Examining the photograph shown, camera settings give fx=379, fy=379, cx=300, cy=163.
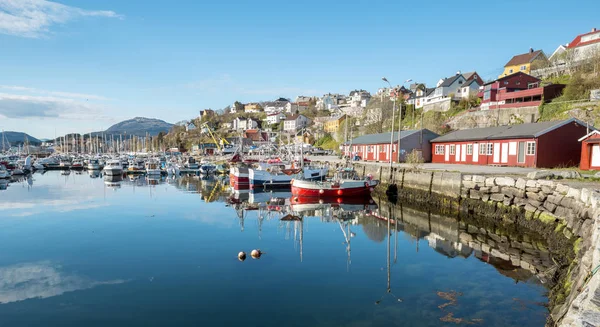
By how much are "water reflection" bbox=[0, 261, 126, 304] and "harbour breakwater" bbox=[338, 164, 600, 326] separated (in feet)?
40.3

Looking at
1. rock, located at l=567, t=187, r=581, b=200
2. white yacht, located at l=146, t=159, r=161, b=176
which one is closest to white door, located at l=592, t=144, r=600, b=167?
rock, located at l=567, t=187, r=581, b=200

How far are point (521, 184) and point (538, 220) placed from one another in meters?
2.37

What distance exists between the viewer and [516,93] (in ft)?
171

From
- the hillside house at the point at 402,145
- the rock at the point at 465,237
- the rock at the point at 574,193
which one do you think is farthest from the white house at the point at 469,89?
the rock at the point at 574,193

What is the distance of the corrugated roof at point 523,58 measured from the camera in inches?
3009

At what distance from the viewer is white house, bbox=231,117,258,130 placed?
468ft

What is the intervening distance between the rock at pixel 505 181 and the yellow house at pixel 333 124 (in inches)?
2965

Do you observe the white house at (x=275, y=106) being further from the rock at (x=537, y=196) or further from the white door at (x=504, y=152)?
the rock at (x=537, y=196)

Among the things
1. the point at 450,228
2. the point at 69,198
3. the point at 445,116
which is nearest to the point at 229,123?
the point at 445,116

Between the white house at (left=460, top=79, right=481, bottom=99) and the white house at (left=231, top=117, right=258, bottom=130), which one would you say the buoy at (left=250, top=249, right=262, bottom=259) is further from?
the white house at (left=231, top=117, right=258, bottom=130)

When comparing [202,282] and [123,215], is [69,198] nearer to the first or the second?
[123,215]

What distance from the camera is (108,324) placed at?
9.31 metres

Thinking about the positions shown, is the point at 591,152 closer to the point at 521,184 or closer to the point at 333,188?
the point at 521,184

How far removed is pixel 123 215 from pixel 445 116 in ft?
176
